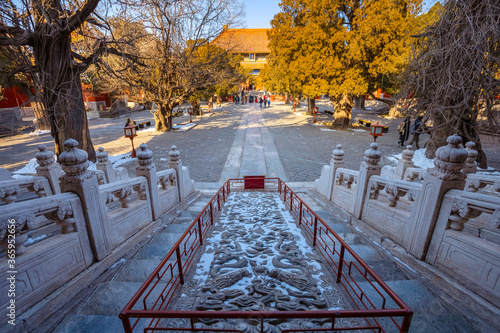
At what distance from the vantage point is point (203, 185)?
9031mm

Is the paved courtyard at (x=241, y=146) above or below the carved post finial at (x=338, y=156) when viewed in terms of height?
below

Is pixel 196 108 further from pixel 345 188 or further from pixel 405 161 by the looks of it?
pixel 345 188

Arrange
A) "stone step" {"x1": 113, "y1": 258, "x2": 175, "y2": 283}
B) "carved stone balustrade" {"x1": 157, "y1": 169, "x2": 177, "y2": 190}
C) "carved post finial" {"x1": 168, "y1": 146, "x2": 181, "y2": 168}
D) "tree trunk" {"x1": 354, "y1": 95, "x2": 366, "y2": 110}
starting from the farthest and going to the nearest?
Answer: 1. "tree trunk" {"x1": 354, "y1": 95, "x2": 366, "y2": 110}
2. "carved post finial" {"x1": 168, "y1": 146, "x2": 181, "y2": 168}
3. "carved stone balustrade" {"x1": 157, "y1": 169, "x2": 177, "y2": 190}
4. "stone step" {"x1": 113, "y1": 258, "x2": 175, "y2": 283}

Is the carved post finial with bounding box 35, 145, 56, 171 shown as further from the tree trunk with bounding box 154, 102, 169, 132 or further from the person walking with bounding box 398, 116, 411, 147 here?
the person walking with bounding box 398, 116, 411, 147

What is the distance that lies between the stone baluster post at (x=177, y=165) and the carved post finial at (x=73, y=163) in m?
3.18

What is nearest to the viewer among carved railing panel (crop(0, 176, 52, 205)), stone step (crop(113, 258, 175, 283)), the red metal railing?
the red metal railing

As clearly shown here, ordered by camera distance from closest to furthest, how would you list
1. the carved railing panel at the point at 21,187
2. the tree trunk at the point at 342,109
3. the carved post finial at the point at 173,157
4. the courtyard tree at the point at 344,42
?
the carved railing panel at the point at 21,187, the carved post finial at the point at 173,157, the courtyard tree at the point at 344,42, the tree trunk at the point at 342,109

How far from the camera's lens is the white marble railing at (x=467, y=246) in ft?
7.95

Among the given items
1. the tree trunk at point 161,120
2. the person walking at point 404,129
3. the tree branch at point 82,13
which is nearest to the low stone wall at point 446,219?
the tree branch at point 82,13

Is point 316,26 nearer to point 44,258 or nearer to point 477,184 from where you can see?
point 477,184

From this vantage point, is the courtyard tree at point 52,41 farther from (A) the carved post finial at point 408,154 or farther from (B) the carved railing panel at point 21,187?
(A) the carved post finial at point 408,154

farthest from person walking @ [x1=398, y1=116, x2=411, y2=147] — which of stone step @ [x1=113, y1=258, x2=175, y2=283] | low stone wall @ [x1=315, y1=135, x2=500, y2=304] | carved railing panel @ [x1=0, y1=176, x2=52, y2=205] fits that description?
carved railing panel @ [x1=0, y1=176, x2=52, y2=205]

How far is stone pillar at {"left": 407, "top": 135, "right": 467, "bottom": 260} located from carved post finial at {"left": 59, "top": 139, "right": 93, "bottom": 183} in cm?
463

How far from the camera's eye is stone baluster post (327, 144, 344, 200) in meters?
6.04
